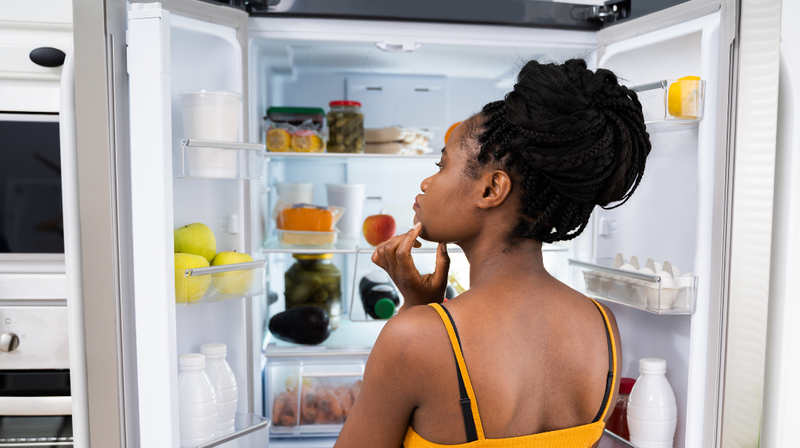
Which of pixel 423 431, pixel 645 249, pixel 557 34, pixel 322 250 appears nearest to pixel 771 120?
pixel 645 249

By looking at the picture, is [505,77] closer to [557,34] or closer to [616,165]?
[557,34]

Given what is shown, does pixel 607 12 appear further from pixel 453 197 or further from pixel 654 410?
pixel 654 410

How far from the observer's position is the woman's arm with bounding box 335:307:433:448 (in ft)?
2.49

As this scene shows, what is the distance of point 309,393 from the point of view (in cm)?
182

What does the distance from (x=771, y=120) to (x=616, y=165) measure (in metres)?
0.53

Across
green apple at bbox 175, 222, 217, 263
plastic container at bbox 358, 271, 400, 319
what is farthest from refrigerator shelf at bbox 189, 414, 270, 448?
plastic container at bbox 358, 271, 400, 319

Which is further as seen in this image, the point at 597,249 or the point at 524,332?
the point at 597,249

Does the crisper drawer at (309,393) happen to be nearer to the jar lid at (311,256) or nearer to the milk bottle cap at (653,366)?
the jar lid at (311,256)

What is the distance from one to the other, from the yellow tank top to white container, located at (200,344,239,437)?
0.62 metres

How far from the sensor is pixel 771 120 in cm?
109

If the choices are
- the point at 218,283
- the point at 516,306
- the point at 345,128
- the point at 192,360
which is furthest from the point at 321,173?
the point at 516,306

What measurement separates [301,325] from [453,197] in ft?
3.40

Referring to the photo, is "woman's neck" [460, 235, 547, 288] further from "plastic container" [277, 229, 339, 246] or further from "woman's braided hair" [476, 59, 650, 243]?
"plastic container" [277, 229, 339, 246]

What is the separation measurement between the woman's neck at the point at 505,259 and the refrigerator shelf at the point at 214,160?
648mm
